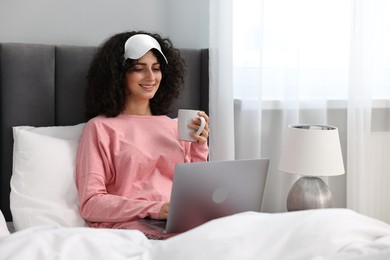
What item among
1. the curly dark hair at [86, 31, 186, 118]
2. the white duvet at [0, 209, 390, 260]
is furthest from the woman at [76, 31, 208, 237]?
the white duvet at [0, 209, 390, 260]

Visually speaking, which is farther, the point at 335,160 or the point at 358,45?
the point at 358,45

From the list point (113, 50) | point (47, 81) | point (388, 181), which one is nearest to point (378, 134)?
point (388, 181)

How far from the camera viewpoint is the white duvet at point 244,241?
4.81ft

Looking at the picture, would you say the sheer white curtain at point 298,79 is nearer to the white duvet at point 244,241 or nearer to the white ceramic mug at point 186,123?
Result: the white ceramic mug at point 186,123

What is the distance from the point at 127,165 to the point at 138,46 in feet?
1.48

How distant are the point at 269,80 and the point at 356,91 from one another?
0.39 meters

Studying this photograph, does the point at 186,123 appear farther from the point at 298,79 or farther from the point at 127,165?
the point at 298,79

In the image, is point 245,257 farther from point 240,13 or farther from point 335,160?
point 240,13

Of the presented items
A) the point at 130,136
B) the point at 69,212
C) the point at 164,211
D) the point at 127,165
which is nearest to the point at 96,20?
the point at 130,136

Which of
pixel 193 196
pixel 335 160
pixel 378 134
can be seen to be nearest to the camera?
pixel 193 196

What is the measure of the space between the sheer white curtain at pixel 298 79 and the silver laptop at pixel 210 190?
67 cm

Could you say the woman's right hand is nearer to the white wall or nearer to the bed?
the bed

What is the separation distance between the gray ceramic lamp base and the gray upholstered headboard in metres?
0.88

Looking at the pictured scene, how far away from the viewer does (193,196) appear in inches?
75.2
